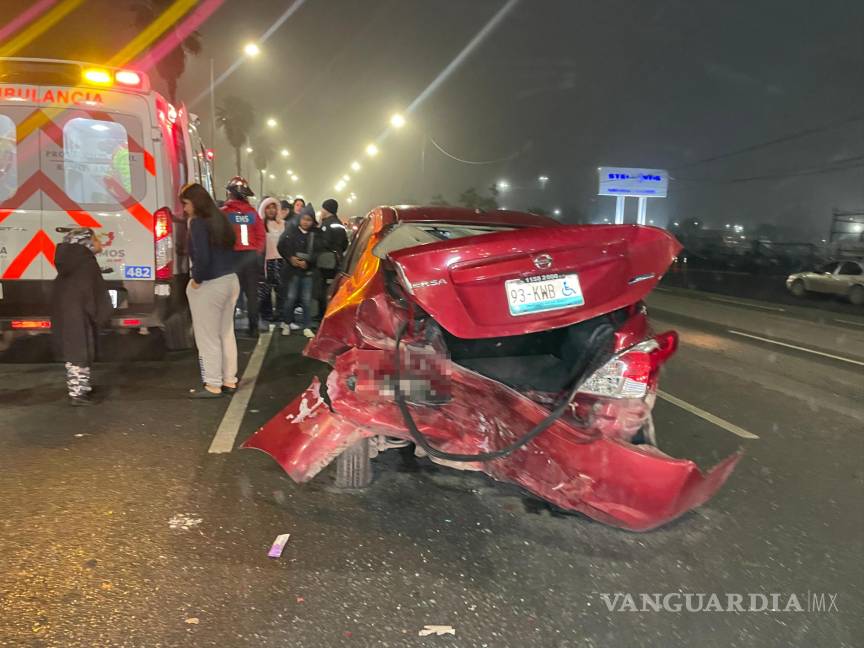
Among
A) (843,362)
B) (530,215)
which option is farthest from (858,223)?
(530,215)

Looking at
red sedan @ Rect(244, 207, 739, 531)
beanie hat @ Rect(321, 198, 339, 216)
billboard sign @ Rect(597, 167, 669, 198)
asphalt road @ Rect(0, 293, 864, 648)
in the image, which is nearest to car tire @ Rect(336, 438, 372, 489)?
asphalt road @ Rect(0, 293, 864, 648)

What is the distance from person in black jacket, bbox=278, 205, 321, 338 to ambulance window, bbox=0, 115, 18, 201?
9.95ft

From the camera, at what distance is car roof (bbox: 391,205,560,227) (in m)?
4.82

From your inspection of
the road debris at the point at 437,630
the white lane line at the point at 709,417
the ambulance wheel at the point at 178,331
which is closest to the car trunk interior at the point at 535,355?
the road debris at the point at 437,630

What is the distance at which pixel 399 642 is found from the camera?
268 centimetres

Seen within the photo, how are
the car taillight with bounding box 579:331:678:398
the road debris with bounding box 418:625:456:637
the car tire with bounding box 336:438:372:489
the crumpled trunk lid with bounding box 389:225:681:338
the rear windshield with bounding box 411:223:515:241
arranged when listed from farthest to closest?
the rear windshield with bounding box 411:223:515:241
the car tire with bounding box 336:438:372:489
the car taillight with bounding box 579:331:678:398
the crumpled trunk lid with bounding box 389:225:681:338
the road debris with bounding box 418:625:456:637

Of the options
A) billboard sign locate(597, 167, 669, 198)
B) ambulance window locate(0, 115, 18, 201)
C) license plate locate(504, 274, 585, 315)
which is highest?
billboard sign locate(597, 167, 669, 198)

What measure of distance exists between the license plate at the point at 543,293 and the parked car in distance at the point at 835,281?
775 inches

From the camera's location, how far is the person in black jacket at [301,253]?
27.4 feet

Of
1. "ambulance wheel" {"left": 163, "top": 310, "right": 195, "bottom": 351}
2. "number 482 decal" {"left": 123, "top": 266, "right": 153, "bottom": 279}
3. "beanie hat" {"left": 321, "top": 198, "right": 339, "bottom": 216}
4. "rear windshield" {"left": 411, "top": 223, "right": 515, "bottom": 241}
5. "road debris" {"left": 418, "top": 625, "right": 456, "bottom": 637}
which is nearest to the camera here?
"road debris" {"left": 418, "top": 625, "right": 456, "bottom": 637}

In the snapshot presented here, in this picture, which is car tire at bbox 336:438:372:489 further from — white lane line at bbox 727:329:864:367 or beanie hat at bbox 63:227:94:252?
white lane line at bbox 727:329:864:367

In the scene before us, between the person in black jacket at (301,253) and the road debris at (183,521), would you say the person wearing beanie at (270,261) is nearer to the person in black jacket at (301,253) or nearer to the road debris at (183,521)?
the person in black jacket at (301,253)

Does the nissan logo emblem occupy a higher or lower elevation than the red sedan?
higher

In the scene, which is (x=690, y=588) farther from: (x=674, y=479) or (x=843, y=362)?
(x=843, y=362)
